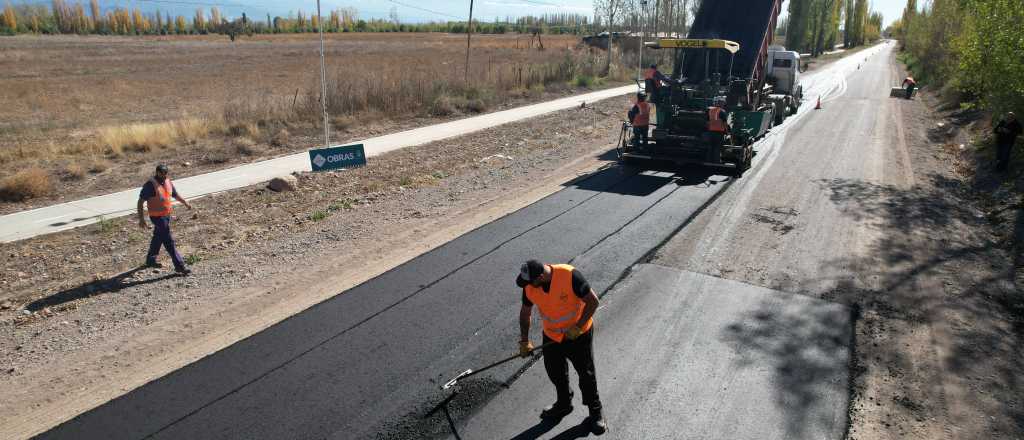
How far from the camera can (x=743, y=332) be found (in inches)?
271

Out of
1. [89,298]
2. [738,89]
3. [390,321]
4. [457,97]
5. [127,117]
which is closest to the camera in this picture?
[390,321]

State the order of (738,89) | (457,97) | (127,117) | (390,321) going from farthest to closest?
(457,97) < (127,117) < (738,89) < (390,321)

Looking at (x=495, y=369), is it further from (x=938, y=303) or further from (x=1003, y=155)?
(x=1003, y=155)

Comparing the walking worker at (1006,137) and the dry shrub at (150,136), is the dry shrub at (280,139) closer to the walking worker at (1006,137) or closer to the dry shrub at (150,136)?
the dry shrub at (150,136)

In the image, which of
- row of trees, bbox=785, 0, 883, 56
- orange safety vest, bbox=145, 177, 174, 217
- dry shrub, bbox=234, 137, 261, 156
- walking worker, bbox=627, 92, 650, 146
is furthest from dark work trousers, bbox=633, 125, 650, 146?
row of trees, bbox=785, 0, 883, 56

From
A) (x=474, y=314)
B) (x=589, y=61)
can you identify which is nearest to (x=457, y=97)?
(x=589, y=61)

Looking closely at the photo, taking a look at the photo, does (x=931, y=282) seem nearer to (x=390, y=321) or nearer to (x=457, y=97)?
(x=390, y=321)

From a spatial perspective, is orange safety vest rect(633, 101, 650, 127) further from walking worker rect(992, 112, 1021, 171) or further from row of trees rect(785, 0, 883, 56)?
row of trees rect(785, 0, 883, 56)

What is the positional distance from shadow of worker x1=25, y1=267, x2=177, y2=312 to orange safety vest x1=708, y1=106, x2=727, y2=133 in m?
10.7

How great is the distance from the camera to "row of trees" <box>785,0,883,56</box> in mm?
49312

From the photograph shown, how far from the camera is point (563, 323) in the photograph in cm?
495

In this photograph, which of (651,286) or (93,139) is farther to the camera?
(93,139)

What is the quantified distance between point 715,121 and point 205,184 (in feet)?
37.3

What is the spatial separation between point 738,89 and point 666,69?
26753 mm
